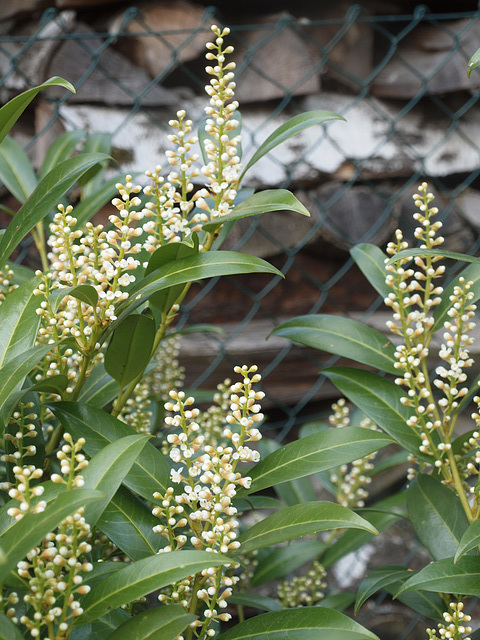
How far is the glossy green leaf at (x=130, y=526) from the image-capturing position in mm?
578

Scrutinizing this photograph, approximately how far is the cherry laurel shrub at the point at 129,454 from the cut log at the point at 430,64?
1.25m

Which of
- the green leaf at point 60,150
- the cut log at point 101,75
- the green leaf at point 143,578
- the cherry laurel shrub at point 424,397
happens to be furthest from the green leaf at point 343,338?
the cut log at point 101,75

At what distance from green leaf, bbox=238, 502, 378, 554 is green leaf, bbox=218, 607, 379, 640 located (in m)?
0.06

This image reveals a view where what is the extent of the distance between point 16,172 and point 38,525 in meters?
0.85

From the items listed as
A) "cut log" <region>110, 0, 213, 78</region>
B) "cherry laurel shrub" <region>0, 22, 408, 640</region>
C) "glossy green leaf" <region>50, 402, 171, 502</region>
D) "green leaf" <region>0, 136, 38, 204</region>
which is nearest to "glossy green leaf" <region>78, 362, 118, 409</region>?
"cherry laurel shrub" <region>0, 22, 408, 640</region>

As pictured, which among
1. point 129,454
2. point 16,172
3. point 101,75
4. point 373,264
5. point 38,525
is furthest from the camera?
point 101,75

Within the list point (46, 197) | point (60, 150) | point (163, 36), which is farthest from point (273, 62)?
point (46, 197)

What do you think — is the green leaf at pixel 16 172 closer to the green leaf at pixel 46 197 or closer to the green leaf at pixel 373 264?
the green leaf at pixel 46 197

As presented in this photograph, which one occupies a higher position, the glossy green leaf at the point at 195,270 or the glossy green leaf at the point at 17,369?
the glossy green leaf at the point at 195,270

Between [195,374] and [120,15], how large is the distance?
0.90 m

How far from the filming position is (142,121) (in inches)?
62.7

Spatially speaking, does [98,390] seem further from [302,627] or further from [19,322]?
[302,627]

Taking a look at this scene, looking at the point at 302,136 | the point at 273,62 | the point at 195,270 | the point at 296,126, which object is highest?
the point at 273,62

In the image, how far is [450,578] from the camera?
23.3 inches
